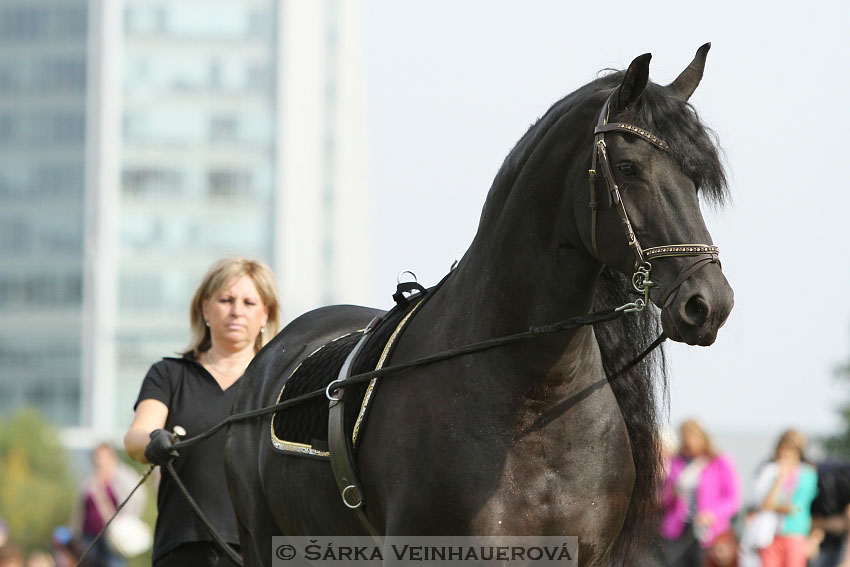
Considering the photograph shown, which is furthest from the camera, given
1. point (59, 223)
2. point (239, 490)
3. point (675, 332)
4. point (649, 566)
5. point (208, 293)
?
point (59, 223)

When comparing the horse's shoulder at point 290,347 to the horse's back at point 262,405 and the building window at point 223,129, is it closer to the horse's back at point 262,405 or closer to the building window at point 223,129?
the horse's back at point 262,405

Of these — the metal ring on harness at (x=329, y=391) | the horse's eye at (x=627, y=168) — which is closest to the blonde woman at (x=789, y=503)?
the metal ring on harness at (x=329, y=391)

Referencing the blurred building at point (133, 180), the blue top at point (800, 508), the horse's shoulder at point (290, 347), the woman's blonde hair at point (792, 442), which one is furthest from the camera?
the blurred building at point (133, 180)

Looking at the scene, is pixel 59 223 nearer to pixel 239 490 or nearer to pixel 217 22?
pixel 217 22

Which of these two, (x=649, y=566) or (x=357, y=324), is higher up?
(x=357, y=324)

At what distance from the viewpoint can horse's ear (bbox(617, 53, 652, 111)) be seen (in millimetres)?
4051

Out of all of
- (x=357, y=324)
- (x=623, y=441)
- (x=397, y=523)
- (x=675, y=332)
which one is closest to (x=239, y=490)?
(x=357, y=324)

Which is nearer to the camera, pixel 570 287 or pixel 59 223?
pixel 570 287

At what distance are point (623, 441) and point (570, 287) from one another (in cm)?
60

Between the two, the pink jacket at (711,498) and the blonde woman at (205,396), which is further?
the pink jacket at (711,498)

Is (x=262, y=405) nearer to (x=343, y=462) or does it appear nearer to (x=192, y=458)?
(x=192, y=458)

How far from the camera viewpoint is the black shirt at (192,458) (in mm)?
6285

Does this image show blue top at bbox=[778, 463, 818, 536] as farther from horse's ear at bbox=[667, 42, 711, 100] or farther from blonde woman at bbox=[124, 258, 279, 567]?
horse's ear at bbox=[667, 42, 711, 100]

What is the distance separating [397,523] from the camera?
14.5ft
